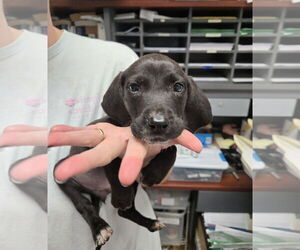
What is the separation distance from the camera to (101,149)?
0.67 ft

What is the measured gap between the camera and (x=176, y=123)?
0.75ft

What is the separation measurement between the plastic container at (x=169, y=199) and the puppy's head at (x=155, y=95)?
1.30 ft

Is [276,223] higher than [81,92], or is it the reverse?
[81,92]

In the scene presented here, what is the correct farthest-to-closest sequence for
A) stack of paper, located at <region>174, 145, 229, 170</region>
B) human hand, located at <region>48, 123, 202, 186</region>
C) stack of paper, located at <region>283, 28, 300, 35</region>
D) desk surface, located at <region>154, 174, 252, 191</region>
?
desk surface, located at <region>154, 174, 252, 191</region> → stack of paper, located at <region>174, 145, 229, 170</region> → stack of paper, located at <region>283, 28, 300, 35</region> → human hand, located at <region>48, 123, 202, 186</region>

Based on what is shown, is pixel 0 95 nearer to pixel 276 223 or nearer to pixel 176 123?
pixel 176 123

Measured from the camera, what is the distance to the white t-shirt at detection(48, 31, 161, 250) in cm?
26

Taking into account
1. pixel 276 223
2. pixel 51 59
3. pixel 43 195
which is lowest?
pixel 276 223

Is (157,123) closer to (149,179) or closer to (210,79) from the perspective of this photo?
(149,179)

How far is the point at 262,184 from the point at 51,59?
0.42 m

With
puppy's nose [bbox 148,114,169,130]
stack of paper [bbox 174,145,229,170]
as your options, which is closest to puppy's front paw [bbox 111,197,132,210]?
puppy's nose [bbox 148,114,169,130]

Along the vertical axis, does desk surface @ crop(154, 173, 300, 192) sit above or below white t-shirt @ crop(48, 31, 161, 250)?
below

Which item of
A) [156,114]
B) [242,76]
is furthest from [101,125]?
[242,76]

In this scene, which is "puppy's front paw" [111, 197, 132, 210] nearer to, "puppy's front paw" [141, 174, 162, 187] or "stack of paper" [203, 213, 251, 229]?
"puppy's front paw" [141, 174, 162, 187]

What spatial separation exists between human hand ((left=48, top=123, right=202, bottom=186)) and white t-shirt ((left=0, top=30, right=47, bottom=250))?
0.15 ft
